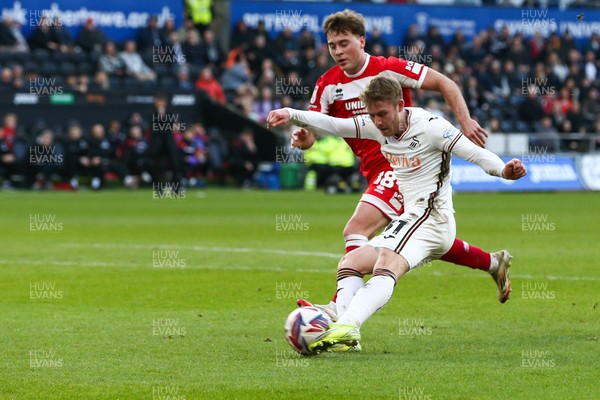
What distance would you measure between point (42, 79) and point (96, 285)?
1928cm

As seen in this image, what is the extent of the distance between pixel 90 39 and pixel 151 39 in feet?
5.39

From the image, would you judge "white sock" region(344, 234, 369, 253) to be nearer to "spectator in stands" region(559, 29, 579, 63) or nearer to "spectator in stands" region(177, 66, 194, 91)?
"spectator in stands" region(177, 66, 194, 91)

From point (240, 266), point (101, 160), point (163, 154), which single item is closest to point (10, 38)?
point (101, 160)

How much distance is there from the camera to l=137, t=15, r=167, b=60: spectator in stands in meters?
32.6

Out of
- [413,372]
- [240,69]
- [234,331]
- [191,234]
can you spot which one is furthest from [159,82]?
[413,372]

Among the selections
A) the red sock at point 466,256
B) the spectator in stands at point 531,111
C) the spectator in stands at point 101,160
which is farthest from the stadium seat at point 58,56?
the red sock at point 466,256

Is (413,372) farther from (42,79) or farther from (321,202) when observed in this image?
(42,79)

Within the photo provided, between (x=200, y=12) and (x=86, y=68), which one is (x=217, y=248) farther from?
(x=200, y=12)

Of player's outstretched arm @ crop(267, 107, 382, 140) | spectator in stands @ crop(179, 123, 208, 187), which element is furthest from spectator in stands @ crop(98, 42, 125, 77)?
player's outstretched arm @ crop(267, 107, 382, 140)

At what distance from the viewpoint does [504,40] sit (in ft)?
129

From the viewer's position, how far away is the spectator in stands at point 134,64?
3197 cm

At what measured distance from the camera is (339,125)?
856cm

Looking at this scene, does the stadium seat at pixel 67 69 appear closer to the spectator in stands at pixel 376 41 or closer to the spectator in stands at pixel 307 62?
the spectator in stands at pixel 307 62

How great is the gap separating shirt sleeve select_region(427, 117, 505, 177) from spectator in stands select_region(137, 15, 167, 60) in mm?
25205
